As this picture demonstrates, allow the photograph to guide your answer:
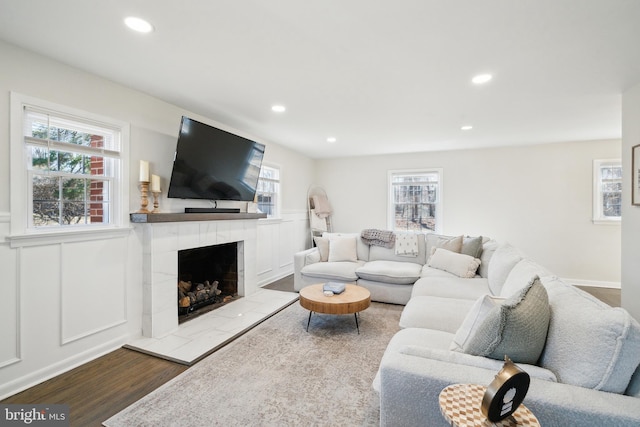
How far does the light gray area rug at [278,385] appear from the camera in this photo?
1.74m

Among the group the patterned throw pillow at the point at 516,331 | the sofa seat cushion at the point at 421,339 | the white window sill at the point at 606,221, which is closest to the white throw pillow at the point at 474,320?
the patterned throw pillow at the point at 516,331

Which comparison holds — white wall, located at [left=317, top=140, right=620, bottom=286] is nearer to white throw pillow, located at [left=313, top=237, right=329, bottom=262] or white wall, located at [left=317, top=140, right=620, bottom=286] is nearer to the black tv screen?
white throw pillow, located at [left=313, top=237, right=329, bottom=262]

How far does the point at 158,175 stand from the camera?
302 centimetres

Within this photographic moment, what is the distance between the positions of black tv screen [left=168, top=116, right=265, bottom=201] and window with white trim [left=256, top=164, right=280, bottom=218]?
28.9 inches

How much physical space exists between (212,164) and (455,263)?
3.14 metres

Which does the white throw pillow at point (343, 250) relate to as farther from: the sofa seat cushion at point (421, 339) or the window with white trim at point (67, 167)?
the window with white trim at point (67, 167)

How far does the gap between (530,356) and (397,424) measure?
2.10 ft

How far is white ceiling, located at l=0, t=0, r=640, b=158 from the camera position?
164 centimetres

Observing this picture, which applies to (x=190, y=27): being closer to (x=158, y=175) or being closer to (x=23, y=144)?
(x=23, y=144)

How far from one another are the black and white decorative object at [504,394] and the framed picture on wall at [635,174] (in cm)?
290

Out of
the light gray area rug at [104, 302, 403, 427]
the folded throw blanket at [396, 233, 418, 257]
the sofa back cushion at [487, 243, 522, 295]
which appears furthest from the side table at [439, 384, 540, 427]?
the folded throw blanket at [396, 233, 418, 257]

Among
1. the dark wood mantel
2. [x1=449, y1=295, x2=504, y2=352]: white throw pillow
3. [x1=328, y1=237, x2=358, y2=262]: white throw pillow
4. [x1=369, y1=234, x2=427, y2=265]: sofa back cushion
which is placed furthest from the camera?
[x1=328, y1=237, x2=358, y2=262]: white throw pillow

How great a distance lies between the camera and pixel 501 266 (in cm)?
271

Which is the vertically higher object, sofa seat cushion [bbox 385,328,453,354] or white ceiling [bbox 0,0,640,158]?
white ceiling [bbox 0,0,640,158]
